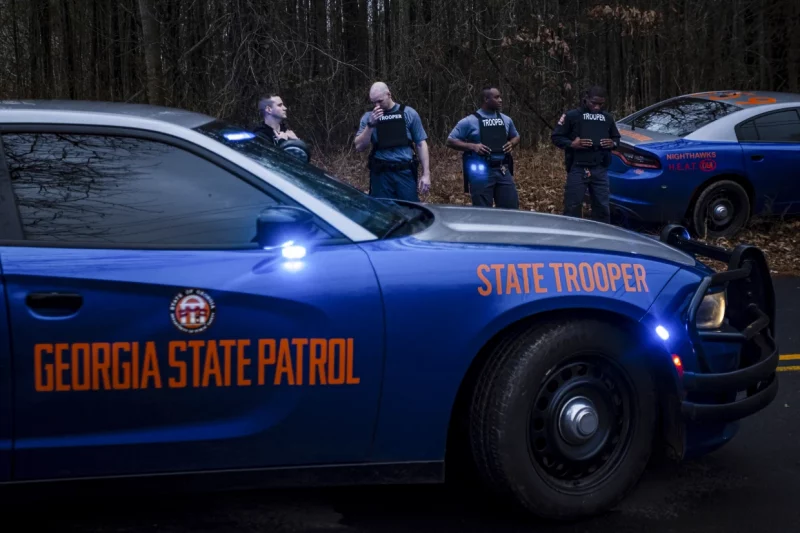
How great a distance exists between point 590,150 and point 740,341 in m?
6.68

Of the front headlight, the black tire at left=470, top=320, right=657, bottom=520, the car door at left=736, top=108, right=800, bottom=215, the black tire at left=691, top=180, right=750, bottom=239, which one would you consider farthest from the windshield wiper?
the car door at left=736, top=108, right=800, bottom=215

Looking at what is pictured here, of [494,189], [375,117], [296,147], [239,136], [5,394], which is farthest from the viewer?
[494,189]

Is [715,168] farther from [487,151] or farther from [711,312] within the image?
[711,312]

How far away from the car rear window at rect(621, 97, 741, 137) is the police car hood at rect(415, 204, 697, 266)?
7283 millimetres

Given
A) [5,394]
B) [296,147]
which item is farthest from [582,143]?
[5,394]

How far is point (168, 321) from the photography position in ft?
12.1

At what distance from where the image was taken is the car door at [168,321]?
365cm

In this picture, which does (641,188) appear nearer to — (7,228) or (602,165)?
(602,165)

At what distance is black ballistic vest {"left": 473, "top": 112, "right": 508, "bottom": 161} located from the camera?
10.4 m

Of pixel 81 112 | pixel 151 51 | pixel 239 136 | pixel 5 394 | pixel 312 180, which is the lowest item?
pixel 5 394

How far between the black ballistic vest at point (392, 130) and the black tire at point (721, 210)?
3789mm

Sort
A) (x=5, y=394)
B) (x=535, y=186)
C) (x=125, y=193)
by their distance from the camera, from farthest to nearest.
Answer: (x=535, y=186)
(x=125, y=193)
(x=5, y=394)

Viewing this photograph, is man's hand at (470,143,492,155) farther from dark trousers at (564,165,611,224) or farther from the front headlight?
the front headlight

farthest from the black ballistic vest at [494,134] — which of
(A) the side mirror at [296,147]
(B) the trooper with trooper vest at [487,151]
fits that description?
(A) the side mirror at [296,147]
